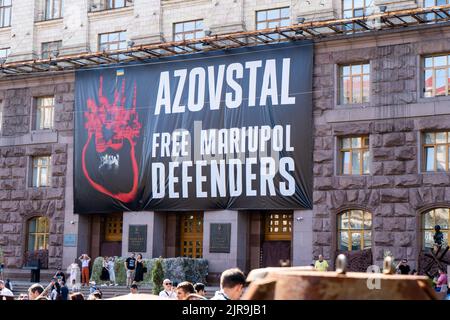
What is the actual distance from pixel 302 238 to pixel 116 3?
Result: 53.1 ft

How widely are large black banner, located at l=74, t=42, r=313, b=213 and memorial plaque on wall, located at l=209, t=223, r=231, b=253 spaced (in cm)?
96

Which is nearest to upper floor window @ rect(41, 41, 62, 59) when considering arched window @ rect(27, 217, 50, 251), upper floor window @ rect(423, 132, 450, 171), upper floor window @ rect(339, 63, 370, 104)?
arched window @ rect(27, 217, 50, 251)

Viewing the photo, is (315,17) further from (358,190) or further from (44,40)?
(44,40)

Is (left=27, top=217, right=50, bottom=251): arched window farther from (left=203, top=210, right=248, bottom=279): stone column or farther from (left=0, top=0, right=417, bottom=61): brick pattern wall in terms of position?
(left=203, top=210, right=248, bottom=279): stone column

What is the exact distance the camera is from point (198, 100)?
121 feet

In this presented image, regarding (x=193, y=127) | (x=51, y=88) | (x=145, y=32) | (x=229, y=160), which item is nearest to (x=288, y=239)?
(x=229, y=160)

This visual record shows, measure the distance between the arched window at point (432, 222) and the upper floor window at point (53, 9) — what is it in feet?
74.0

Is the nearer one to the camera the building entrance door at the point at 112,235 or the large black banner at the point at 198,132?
the large black banner at the point at 198,132

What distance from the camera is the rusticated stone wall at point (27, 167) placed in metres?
40.6

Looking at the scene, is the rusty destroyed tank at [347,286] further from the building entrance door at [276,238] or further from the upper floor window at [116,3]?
the upper floor window at [116,3]

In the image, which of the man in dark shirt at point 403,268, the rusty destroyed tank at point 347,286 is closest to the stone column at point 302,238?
the man in dark shirt at point 403,268

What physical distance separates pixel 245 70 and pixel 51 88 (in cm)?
1172

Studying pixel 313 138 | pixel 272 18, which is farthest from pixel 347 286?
pixel 272 18
